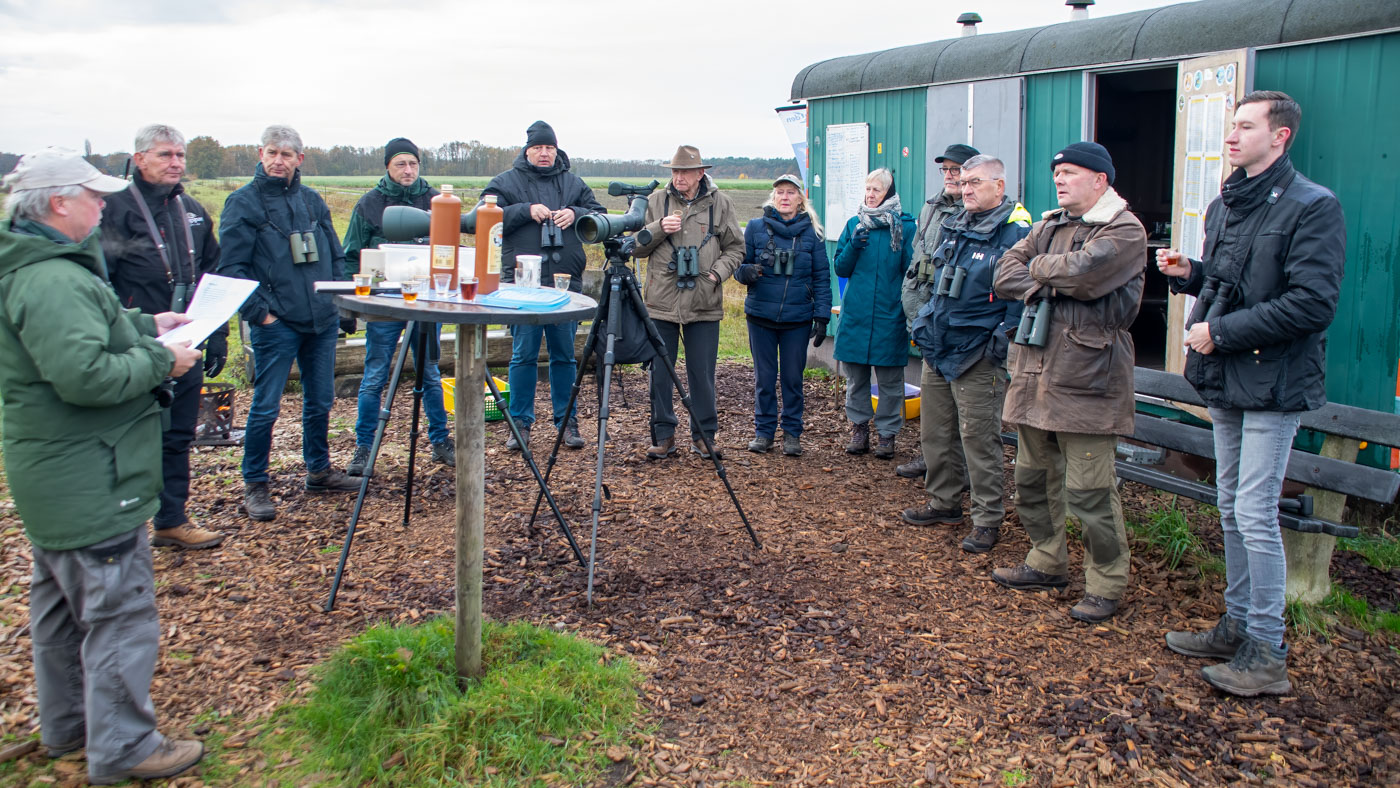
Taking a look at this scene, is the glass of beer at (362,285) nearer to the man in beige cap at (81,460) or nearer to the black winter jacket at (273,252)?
the man in beige cap at (81,460)

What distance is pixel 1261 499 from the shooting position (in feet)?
11.9

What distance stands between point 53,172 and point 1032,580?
4079mm

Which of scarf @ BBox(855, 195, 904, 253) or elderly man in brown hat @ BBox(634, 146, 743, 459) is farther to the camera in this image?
scarf @ BBox(855, 195, 904, 253)

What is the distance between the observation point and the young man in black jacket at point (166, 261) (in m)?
4.54

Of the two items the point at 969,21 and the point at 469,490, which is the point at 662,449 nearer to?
the point at 469,490

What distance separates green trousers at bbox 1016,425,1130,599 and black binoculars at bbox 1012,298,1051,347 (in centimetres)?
41

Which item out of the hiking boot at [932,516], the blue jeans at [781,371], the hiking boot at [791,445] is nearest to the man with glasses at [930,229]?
the hiking boot at [932,516]

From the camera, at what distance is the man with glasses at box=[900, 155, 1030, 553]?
5000mm

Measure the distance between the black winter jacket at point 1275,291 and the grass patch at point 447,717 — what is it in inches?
97.5

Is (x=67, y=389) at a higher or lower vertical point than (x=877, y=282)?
lower

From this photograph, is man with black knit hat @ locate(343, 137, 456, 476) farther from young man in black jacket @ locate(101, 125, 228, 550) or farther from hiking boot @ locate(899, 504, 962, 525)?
hiking boot @ locate(899, 504, 962, 525)

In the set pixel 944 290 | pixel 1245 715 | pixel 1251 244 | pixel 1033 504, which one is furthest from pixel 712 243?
pixel 1245 715

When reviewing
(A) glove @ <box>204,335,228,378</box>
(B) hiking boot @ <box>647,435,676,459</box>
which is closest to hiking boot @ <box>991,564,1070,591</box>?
(B) hiking boot @ <box>647,435,676,459</box>

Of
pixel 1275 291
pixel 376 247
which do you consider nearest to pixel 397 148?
pixel 376 247
